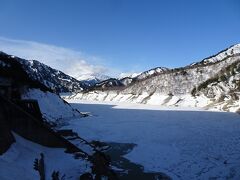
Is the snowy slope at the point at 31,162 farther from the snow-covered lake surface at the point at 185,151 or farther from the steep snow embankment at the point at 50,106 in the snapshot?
the steep snow embankment at the point at 50,106

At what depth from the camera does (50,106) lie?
38.9 metres

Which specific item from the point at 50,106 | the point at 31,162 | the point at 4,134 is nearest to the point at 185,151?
the point at 31,162

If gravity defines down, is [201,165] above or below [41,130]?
below

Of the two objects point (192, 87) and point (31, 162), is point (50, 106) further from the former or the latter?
point (192, 87)

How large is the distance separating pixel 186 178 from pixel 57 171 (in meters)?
5.56

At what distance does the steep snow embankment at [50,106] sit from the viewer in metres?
35.5

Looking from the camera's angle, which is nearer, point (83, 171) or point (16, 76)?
point (83, 171)

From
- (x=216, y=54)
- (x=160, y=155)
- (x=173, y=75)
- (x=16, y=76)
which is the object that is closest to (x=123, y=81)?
(x=216, y=54)

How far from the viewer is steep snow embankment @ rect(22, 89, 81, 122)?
35.5 meters

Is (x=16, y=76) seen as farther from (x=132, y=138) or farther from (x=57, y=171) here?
(x=57, y=171)

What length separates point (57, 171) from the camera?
458 inches

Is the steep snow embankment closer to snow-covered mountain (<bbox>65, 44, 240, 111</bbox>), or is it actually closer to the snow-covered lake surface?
the snow-covered lake surface

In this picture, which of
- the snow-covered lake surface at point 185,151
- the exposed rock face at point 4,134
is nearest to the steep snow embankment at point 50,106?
the snow-covered lake surface at point 185,151

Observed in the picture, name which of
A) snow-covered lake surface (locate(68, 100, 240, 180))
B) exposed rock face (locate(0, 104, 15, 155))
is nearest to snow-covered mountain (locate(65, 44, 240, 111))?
snow-covered lake surface (locate(68, 100, 240, 180))
